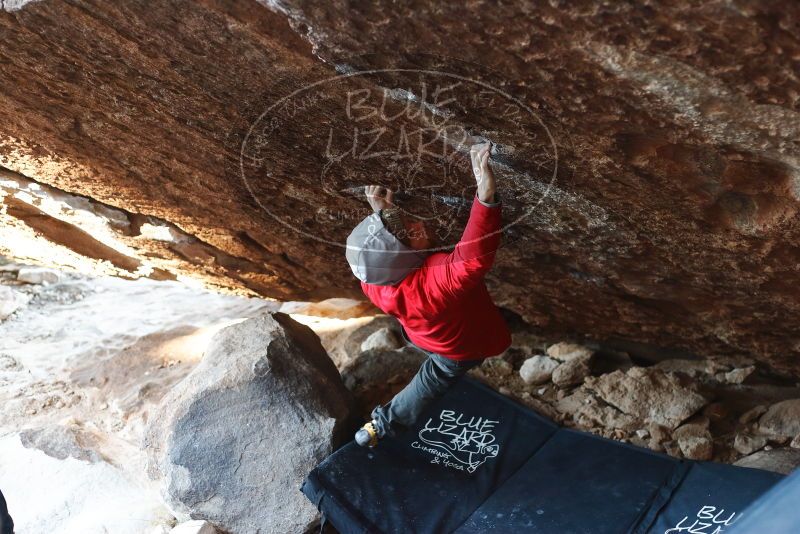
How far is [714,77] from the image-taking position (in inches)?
61.1

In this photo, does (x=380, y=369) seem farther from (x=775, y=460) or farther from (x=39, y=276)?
(x=39, y=276)

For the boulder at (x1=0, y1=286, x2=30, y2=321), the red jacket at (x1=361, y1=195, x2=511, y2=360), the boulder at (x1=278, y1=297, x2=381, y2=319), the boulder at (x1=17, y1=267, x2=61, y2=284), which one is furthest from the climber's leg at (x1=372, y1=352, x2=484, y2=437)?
the boulder at (x1=17, y1=267, x2=61, y2=284)

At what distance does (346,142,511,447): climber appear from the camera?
207cm

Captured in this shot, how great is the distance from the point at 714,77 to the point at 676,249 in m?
1.03

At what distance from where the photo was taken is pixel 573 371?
361 centimetres

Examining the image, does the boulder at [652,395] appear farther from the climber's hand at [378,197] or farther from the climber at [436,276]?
the climber's hand at [378,197]

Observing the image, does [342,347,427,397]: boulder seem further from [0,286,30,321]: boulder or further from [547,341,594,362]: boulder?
[0,286,30,321]: boulder

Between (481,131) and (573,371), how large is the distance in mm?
1904

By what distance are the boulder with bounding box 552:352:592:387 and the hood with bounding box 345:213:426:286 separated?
1.50 metres

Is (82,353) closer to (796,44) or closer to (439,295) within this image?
(439,295)

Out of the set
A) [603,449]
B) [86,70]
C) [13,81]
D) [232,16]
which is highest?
[232,16]

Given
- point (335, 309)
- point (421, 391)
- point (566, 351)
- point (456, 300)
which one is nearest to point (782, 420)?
point (566, 351)

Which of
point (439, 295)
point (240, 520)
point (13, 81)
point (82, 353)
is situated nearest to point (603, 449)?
point (439, 295)
